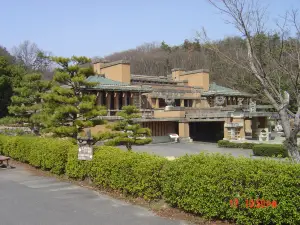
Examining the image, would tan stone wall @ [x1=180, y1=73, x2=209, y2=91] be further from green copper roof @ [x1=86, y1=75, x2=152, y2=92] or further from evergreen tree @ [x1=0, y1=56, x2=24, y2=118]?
evergreen tree @ [x1=0, y1=56, x2=24, y2=118]

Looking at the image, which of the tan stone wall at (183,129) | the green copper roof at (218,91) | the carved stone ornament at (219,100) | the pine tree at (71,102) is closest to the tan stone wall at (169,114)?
the tan stone wall at (183,129)

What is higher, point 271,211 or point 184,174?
point 184,174

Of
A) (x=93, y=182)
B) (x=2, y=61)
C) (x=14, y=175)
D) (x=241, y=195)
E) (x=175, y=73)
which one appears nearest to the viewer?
(x=241, y=195)

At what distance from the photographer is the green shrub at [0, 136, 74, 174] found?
11.4 meters

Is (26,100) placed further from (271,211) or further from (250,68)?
(271,211)

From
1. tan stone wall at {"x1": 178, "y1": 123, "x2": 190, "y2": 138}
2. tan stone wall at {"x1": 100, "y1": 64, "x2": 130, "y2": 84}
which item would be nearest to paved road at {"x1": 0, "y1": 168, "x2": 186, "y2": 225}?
tan stone wall at {"x1": 178, "y1": 123, "x2": 190, "y2": 138}

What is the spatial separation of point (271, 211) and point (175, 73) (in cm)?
3876

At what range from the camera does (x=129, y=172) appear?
8180 mm

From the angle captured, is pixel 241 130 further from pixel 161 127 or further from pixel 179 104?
pixel 179 104

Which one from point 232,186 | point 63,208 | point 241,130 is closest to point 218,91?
point 241,130

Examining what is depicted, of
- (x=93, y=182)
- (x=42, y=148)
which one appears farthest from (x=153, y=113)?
(x=93, y=182)

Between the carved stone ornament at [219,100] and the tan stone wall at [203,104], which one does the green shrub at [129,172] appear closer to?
the carved stone ornament at [219,100]

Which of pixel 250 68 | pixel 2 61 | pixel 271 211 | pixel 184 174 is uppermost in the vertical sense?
pixel 2 61

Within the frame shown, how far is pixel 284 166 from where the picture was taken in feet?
18.3
